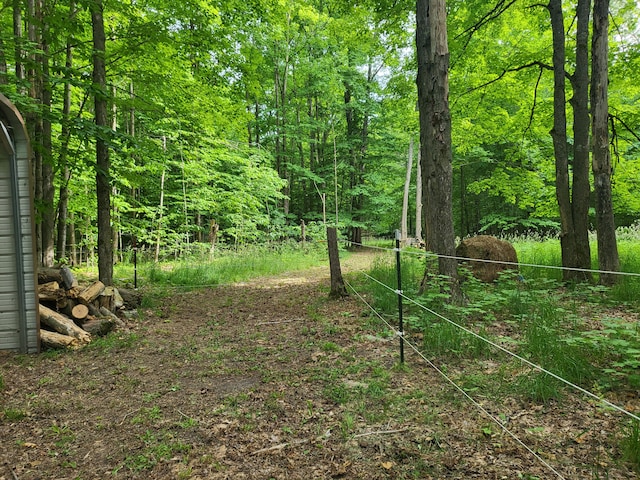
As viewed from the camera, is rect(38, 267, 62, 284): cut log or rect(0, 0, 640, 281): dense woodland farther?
rect(0, 0, 640, 281): dense woodland

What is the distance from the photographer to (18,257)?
4.93 metres

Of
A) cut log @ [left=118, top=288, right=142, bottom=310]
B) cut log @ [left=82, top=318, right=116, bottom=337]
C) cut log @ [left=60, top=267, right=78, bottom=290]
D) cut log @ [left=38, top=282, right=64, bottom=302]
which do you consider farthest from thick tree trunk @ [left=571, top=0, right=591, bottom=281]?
cut log @ [left=38, top=282, right=64, bottom=302]

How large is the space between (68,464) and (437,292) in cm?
462

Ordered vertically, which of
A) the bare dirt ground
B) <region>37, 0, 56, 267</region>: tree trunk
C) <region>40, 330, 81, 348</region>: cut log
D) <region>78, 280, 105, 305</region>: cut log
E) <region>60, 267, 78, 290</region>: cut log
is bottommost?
the bare dirt ground

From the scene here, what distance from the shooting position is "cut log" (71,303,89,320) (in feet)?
18.5

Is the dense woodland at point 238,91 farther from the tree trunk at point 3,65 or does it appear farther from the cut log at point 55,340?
the cut log at point 55,340

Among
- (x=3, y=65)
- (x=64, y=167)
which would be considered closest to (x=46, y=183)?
(x=64, y=167)

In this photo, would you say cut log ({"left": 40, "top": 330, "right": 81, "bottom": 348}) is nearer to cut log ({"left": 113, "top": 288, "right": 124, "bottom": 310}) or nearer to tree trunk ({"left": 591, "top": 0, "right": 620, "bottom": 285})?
cut log ({"left": 113, "top": 288, "right": 124, "bottom": 310})

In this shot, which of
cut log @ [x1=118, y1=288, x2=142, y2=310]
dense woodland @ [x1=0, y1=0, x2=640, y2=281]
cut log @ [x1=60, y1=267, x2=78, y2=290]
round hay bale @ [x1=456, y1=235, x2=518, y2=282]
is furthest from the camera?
round hay bale @ [x1=456, y1=235, x2=518, y2=282]

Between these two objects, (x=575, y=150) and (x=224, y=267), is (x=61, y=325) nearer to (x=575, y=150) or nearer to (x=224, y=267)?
(x=224, y=267)

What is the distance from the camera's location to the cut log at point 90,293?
19.0ft

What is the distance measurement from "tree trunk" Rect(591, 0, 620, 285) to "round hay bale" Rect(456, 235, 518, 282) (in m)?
1.63

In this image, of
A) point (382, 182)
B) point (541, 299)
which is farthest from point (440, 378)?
point (382, 182)

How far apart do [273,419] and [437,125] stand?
4.44 meters
